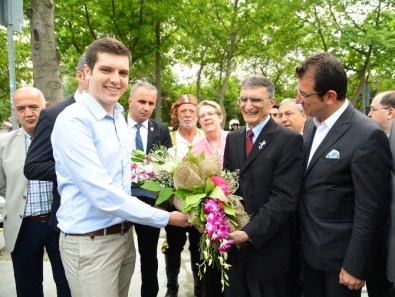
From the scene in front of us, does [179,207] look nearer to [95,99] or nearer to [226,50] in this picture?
[95,99]

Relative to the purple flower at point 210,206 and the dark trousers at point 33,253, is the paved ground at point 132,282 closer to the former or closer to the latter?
the dark trousers at point 33,253

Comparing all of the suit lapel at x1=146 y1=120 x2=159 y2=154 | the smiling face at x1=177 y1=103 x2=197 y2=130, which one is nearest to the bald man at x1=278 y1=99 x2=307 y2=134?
the smiling face at x1=177 y1=103 x2=197 y2=130

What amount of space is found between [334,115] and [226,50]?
15.4 m

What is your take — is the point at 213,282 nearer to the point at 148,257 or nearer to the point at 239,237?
the point at 148,257

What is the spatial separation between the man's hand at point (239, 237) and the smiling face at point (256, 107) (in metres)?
0.84

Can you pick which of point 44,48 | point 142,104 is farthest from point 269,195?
point 44,48

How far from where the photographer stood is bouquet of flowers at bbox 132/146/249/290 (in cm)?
245

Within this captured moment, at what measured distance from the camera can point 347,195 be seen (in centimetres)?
240

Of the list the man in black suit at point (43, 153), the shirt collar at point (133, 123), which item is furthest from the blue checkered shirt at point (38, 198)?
the shirt collar at point (133, 123)

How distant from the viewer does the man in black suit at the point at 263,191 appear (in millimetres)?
2648

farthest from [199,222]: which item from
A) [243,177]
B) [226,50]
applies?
[226,50]

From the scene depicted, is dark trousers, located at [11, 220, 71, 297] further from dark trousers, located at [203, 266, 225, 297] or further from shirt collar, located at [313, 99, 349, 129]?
shirt collar, located at [313, 99, 349, 129]

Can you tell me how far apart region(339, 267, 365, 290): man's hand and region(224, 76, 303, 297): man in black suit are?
48cm

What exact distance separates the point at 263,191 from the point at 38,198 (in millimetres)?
1979
